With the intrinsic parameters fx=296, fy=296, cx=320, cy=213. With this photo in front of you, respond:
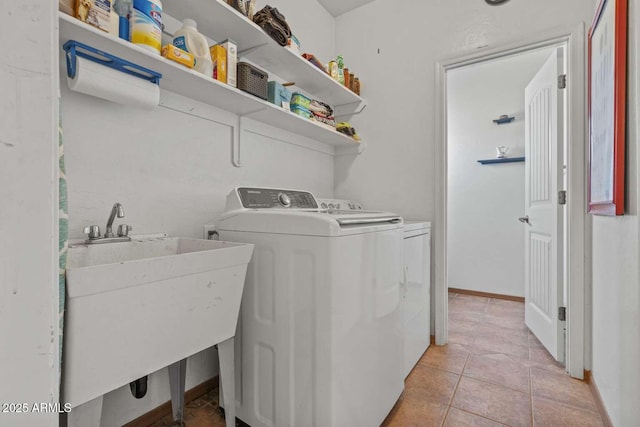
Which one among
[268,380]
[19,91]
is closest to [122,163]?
[19,91]

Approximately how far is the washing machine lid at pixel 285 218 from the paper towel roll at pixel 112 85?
55cm

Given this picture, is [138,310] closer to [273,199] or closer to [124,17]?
[273,199]

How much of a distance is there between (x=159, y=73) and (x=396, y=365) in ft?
5.73

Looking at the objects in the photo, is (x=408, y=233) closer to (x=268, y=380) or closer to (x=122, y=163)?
(x=268, y=380)

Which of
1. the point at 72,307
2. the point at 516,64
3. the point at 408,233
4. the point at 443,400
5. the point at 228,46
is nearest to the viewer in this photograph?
the point at 72,307

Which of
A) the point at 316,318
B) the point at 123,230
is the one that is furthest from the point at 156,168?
the point at 316,318

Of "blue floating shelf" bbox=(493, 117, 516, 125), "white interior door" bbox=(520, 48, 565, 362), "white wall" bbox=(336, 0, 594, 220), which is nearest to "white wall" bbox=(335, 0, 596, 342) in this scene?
"white wall" bbox=(336, 0, 594, 220)

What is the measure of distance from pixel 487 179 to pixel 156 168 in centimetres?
354

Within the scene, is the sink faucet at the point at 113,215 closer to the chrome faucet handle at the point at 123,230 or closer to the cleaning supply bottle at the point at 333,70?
the chrome faucet handle at the point at 123,230

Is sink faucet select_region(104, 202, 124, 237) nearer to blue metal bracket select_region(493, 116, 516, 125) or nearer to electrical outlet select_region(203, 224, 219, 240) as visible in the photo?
electrical outlet select_region(203, 224, 219, 240)

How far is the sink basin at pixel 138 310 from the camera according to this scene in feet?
2.52

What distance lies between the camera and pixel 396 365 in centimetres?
150

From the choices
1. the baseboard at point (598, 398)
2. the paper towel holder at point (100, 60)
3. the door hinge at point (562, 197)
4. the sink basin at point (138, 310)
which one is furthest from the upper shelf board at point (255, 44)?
the baseboard at point (598, 398)

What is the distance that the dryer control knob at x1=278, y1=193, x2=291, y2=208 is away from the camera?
5.55 ft
